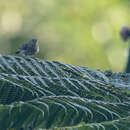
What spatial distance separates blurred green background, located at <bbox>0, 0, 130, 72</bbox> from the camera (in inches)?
679

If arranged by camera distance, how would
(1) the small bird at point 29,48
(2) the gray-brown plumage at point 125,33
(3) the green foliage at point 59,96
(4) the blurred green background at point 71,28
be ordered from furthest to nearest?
(4) the blurred green background at point 71,28 < (2) the gray-brown plumage at point 125,33 < (1) the small bird at point 29,48 < (3) the green foliage at point 59,96

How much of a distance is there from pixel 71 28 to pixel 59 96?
51.6ft

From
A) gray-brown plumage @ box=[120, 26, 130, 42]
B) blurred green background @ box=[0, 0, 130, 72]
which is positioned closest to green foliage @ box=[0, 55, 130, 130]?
gray-brown plumage @ box=[120, 26, 130, 42]

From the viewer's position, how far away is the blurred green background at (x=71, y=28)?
679 inches

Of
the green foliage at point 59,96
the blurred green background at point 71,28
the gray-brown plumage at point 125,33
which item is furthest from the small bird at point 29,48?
the blurred green background at point 71,28

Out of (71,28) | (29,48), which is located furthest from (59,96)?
(71,28)

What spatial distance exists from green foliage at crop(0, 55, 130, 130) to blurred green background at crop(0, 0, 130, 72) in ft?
43.2

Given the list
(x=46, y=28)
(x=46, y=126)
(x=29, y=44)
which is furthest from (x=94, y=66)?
(x=46, y=126)

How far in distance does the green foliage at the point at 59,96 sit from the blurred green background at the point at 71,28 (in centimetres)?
1318

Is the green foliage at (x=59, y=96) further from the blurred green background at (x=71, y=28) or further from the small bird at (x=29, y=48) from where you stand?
the blurred green background at (x=71, y=28)

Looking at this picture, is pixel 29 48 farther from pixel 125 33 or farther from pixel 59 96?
pixel 125 33

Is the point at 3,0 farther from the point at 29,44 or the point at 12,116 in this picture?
the point at 12,116

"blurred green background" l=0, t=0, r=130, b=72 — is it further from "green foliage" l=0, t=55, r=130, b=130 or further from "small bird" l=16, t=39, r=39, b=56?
"green foliage" l=0, t=55, r=130, b=130

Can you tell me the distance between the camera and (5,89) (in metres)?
3.01
